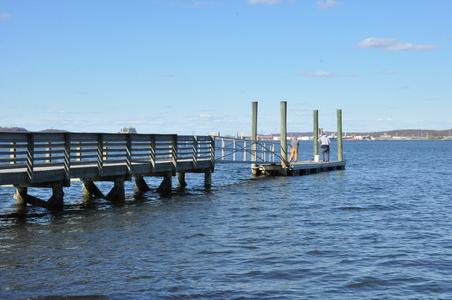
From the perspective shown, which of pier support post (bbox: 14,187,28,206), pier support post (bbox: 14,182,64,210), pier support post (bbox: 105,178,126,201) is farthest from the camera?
pier support post (bbox: 105,178,126,201)

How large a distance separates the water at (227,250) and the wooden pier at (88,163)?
3.00 feet

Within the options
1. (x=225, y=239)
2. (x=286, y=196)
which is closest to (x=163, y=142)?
(x=286, y=196)

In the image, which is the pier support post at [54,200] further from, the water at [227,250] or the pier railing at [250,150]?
the pier railing at [250,150]

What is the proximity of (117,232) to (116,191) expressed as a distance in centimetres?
649

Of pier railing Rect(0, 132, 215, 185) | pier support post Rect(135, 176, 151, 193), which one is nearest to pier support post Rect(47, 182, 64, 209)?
pier railing Rect(0, 132, 215, 185)

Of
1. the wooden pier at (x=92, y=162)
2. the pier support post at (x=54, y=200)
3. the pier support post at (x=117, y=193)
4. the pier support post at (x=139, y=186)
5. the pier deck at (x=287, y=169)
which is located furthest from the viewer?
the pier deck at (x=287, y=169)

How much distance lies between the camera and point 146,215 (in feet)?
55.2

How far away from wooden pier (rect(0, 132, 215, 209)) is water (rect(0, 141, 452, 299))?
91 cm

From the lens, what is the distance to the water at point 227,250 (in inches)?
355

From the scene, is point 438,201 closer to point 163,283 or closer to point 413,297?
point 413,297

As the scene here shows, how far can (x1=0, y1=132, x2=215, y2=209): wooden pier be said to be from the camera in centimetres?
1532

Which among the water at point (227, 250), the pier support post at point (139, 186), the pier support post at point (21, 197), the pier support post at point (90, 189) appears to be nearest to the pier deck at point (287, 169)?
the pier support post at point (139, 186)

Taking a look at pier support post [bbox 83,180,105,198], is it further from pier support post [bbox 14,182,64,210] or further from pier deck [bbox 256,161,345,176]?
pier deck [bbox 256,161,345,176]

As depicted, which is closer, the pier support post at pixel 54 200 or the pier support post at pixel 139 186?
the pier support post at pixel 54 200
